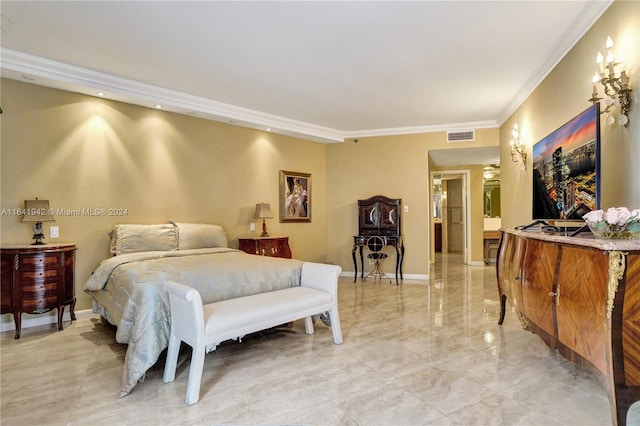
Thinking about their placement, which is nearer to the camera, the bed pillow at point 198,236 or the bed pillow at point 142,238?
the bed pillow at point 142,238

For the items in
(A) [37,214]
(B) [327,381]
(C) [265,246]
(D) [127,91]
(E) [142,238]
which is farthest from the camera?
(C) [265,246]

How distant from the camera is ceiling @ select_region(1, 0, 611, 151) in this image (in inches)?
105

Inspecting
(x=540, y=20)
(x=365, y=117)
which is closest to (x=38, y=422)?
(x=540, y=20)

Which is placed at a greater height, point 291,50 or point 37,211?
point 291,50

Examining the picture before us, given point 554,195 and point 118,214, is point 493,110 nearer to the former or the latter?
point 554,195

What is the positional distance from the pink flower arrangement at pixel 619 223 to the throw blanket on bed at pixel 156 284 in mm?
2326

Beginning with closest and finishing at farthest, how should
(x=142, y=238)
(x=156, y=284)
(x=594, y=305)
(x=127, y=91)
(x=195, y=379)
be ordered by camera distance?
(x=594, y=305) < (x=195, y=379) < (x=156, y=284) < (x=142, y=238) < (x=127, y=91)

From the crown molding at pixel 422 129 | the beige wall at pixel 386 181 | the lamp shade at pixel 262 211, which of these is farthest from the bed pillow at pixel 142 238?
the crown molding at pixel 422 129

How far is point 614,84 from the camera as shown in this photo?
220 centimetres

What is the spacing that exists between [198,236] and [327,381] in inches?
104

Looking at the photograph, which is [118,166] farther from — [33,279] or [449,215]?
[449,215]

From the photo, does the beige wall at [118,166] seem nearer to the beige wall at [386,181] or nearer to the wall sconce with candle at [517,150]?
Result: the beige wall at [386,181]

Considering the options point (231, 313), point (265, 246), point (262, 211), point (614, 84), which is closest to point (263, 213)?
point (262, 211)

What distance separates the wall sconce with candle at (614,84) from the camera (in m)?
2.17
